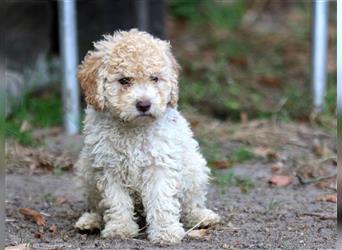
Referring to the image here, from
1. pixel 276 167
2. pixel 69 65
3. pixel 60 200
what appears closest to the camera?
pixel 60 200

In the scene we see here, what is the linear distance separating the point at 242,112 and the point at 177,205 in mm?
4149

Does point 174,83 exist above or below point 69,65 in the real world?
above

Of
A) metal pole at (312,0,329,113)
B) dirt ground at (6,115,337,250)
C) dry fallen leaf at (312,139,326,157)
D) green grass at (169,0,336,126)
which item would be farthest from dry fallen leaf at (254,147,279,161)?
metal pole at (312,0,329,113)

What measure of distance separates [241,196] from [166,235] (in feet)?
5.27

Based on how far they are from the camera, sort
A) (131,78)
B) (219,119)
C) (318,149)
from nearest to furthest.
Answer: (131,78), (318,149), (219,119)

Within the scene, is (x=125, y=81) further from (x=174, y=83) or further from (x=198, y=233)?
(x=198, y=233)

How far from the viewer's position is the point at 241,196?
6.87m

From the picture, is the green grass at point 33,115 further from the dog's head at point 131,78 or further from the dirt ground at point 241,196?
the dog's head at point 131,78

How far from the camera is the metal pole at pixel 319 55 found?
9484 mm

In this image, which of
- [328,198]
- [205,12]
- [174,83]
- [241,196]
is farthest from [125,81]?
[205,12]

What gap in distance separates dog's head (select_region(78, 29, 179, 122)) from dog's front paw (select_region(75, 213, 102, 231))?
78cm

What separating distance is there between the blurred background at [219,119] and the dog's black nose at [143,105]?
0.85 meters

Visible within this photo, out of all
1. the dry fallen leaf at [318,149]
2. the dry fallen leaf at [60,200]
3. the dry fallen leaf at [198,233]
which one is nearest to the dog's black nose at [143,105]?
the dry fallen leaf at [198,233]

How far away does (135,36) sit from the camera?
5.48 m
